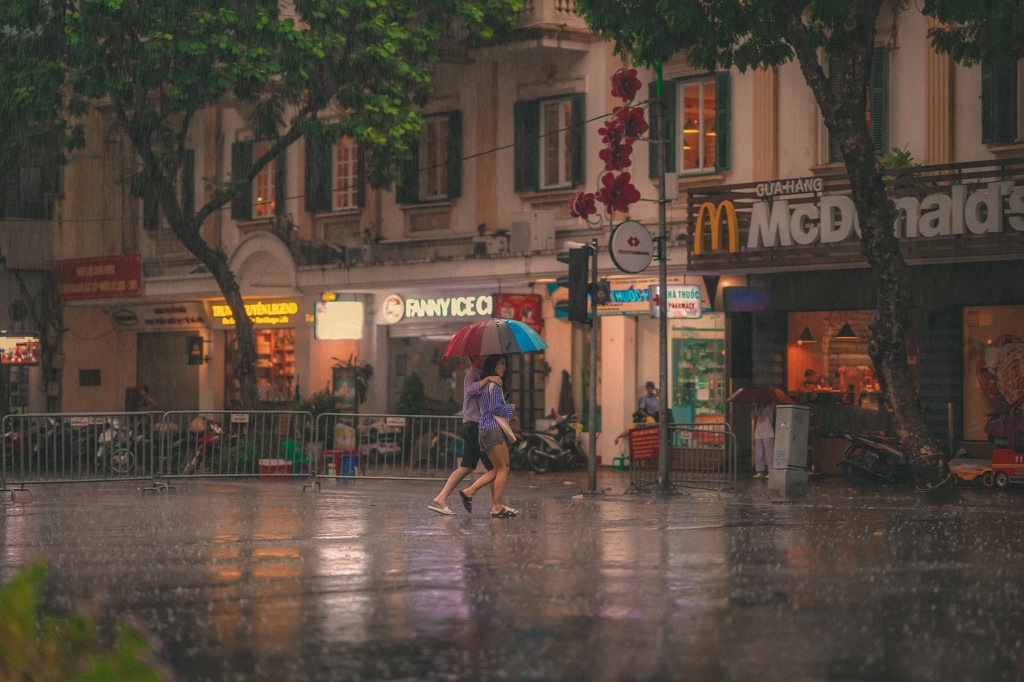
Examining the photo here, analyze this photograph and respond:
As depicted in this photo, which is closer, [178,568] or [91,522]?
[178,568]

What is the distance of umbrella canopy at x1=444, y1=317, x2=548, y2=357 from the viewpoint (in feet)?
55.0

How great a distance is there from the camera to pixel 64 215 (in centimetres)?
3894

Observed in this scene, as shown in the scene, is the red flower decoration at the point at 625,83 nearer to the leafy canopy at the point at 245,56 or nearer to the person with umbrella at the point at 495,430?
the person with umbrella at the point at 495,430

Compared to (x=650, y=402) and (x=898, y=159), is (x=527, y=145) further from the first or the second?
(x=898, y=159)

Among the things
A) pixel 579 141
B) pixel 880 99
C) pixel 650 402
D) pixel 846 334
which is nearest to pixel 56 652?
pixel 880 99

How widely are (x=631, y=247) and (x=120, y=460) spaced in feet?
24.7

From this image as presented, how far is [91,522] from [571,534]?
16.1ft

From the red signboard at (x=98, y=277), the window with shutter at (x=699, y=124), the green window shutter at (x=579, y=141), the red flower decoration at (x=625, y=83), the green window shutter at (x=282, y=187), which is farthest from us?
the red signboard at (x=98, y=277)

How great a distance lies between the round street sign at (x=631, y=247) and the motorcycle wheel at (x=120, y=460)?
23.5 feet

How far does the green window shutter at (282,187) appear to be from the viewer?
34.1 m

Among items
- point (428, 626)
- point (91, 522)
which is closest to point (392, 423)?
point (91, 522)

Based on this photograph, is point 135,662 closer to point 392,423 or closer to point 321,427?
point 392,423

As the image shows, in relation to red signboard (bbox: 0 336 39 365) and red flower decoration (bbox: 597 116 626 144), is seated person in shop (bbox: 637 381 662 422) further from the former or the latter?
red signboard (bbox: 0 336 39 365)

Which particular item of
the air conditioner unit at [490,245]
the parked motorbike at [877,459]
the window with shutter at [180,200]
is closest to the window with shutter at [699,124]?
the air conditioner unit at [490,245]
